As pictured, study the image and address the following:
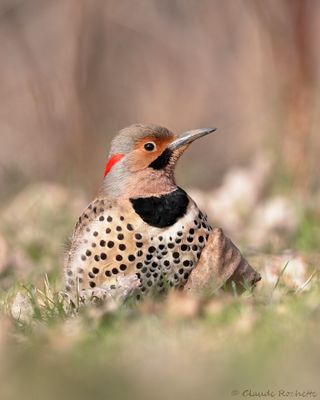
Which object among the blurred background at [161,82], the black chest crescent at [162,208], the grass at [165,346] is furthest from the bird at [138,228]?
the blurred background at [161,82]

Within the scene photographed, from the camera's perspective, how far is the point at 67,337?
3.87 meters

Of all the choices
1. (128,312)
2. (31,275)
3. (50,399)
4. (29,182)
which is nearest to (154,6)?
(29,182)

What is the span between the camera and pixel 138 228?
177 inches

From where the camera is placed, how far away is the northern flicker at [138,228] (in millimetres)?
4469

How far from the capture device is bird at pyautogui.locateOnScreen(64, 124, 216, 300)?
14.7 feet

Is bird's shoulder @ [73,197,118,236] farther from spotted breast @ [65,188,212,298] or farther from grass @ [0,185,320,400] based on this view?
grass @ [0,185,320,400]

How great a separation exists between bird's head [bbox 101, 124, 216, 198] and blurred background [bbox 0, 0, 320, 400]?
57cm

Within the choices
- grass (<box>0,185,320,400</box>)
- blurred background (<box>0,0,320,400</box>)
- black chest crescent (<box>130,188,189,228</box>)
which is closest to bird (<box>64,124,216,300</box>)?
black chest crescent (<box>130,188,189,228</box>)

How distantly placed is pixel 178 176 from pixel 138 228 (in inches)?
202

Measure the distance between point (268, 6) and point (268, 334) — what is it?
5213mm

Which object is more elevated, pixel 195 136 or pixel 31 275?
pixel 195 136

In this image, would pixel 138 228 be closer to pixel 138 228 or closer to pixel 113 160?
pixel 138 228

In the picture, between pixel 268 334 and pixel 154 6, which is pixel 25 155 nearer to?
pixel 154 6

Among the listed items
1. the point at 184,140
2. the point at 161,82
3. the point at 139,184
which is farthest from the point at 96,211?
the point at 161,82
